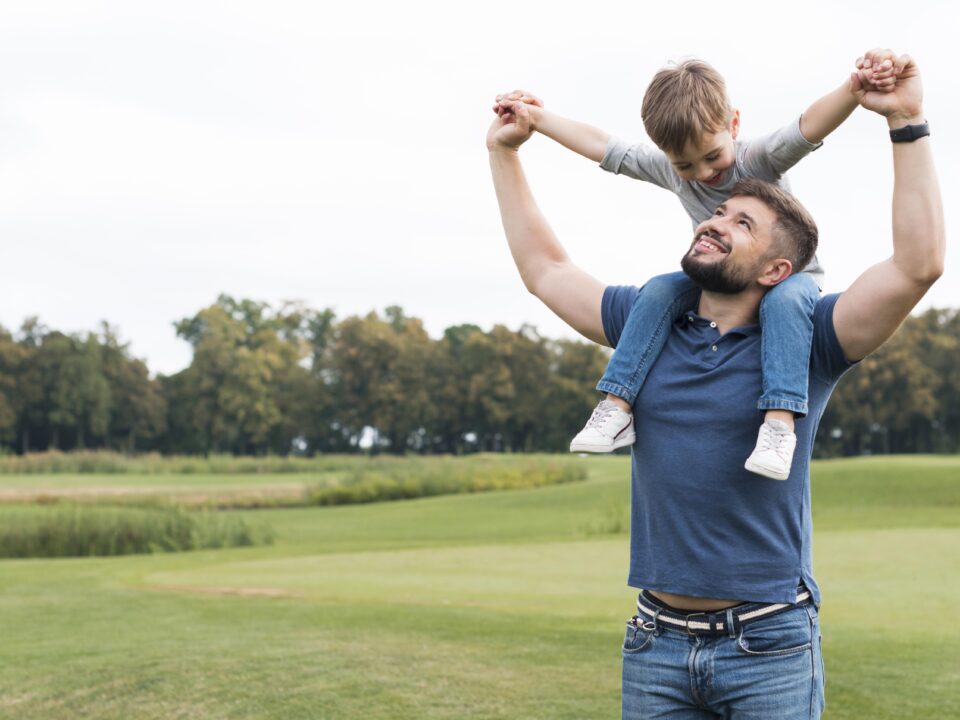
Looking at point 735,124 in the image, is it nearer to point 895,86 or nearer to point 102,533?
point 895,86

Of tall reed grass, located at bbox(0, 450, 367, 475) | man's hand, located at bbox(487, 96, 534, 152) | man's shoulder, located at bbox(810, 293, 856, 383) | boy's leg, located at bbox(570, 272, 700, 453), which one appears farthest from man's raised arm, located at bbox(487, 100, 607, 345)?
tall reed grass, located at bbox(0, 450, 367, 475)

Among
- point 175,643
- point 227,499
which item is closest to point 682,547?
point 175,643

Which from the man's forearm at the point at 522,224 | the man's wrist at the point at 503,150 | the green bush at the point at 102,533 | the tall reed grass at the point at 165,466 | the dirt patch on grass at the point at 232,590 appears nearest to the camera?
the man's forearm at the point at 522,224

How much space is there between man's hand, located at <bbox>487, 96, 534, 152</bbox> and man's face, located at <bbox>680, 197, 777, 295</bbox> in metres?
0.76

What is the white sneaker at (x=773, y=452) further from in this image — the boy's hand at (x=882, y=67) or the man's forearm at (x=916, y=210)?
the boy's hand at (x=882, y=67)

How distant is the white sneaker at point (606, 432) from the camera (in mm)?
→ 2629

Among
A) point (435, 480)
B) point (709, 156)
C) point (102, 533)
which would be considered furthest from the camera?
point (435, 480)

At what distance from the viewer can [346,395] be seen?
73.7 m

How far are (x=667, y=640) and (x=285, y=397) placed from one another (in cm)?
7465

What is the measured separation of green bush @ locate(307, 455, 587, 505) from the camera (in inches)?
1385

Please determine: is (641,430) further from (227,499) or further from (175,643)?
(227,499)

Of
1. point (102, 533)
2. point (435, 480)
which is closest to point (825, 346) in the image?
point (102, 533)

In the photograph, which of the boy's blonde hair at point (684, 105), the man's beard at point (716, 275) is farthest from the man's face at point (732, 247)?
the boy's blonde hair at point (684, 105)

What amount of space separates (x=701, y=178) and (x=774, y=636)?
1.27m
